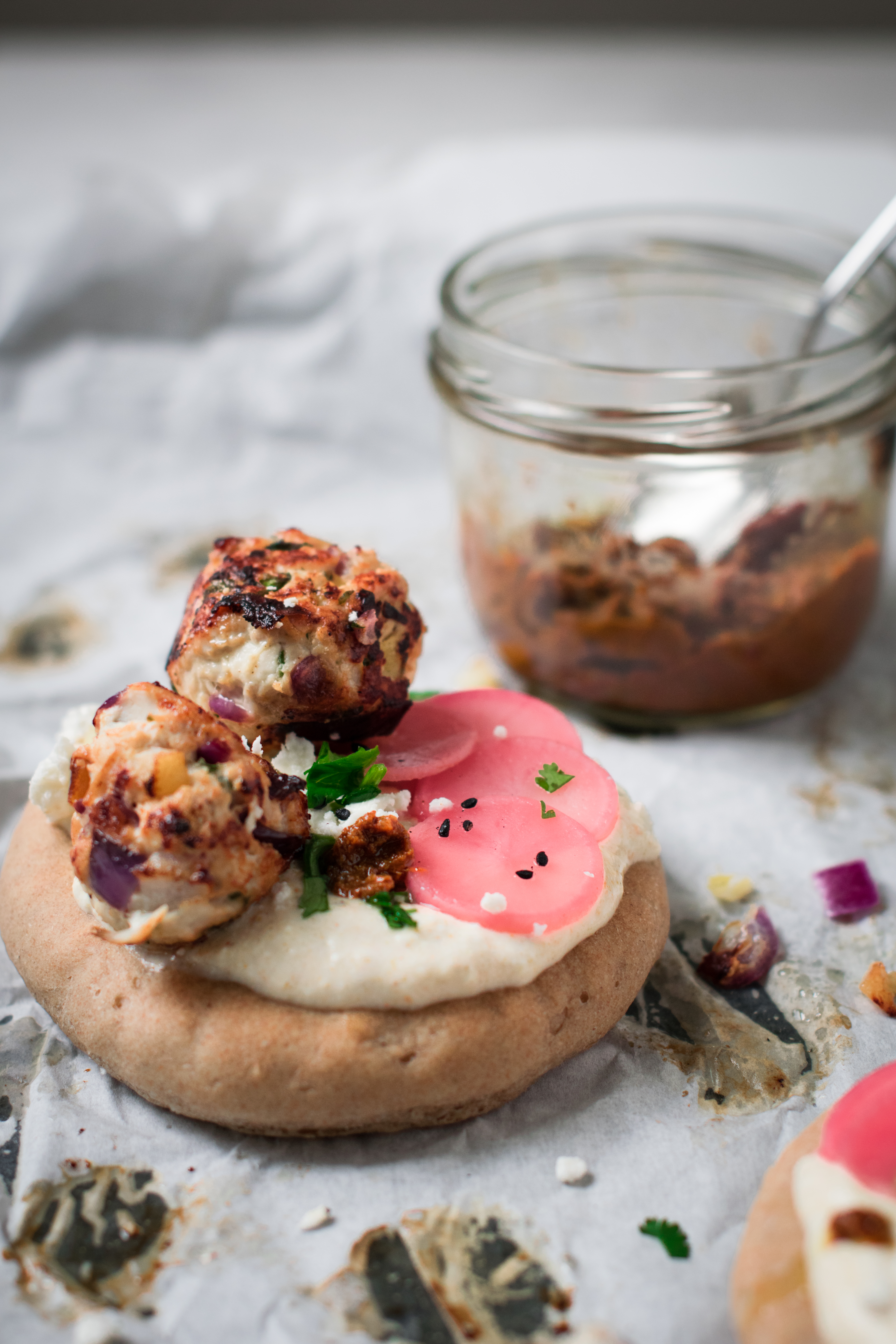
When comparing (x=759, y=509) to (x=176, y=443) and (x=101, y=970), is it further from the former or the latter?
(x=176, y=443)

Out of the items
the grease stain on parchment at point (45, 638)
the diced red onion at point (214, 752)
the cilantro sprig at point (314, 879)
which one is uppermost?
the diced red onion at point (214, 752)

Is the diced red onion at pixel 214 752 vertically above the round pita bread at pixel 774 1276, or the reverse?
the diced red onion at pixel 214 752

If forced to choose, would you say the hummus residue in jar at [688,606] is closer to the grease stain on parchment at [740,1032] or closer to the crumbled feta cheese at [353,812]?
the grease stain on parchment at [740,1032]

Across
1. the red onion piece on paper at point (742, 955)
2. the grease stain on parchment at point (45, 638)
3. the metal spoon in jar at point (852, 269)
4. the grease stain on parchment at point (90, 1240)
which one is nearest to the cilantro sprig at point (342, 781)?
the grease stain on parchment at point (90, 1240)

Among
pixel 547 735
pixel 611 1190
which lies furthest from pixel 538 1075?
pixel 547 735

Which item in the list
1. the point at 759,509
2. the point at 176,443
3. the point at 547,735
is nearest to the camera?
the point at 547,735

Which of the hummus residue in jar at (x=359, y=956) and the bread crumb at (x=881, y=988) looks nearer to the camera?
the hummus residue in jar at (x=359, y=956)

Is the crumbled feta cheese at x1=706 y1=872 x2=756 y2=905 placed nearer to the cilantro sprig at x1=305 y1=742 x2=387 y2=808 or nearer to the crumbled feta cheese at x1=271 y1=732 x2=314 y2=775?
the cilantro sprig at x1=305 y1=742 x2=387 y2=808

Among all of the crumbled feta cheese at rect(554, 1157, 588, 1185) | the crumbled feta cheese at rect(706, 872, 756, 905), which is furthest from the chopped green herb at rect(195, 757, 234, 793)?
the crumbled feta cheese at rect(706, 872, 756, 905)

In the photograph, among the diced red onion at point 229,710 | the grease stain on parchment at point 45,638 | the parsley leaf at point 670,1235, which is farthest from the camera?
the grease stain on parchment at point 45,638
